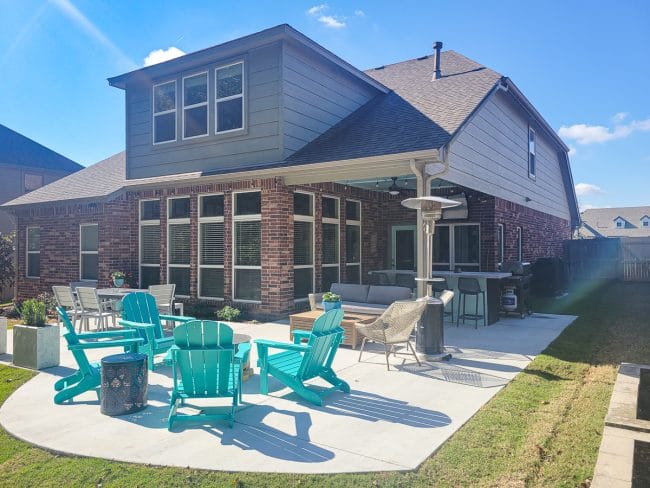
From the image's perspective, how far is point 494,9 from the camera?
1021 centimetres

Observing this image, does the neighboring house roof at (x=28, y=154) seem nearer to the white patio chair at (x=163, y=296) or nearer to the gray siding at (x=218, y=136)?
the gray siding at (x=218, y=136)

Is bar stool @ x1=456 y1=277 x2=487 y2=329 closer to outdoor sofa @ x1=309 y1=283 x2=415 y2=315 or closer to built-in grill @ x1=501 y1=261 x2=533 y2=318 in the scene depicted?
built-in grill @ x1=501 y1=261 x2=533 y2=318

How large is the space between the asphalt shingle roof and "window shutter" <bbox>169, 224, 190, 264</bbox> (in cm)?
337

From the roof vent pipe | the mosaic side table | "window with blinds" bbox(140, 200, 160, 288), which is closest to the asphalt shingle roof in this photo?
the roof vent pipe

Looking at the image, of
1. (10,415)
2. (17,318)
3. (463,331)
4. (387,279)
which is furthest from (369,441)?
(17,318)

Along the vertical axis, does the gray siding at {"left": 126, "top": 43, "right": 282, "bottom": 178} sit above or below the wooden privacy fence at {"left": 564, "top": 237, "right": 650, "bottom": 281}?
above

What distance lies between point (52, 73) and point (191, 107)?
5086mm

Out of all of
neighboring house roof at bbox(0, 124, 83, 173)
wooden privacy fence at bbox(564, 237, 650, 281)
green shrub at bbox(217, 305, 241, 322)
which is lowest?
green shrub at bbox(217, 305, 241, 322)

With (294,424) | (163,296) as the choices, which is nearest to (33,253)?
(163,296)

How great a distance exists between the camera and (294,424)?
4.16 m

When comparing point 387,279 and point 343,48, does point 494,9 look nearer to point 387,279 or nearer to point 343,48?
point 343,48

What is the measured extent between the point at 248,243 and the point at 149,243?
3.22 metres

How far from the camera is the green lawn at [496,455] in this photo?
3.12m

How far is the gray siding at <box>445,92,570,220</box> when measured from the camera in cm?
973
